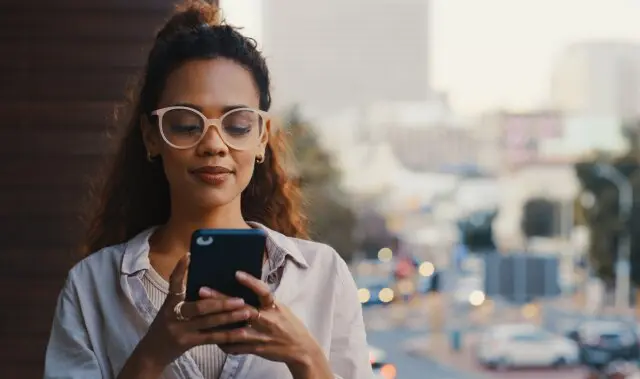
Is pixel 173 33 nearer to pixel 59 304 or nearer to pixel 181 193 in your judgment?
pixel 181 193

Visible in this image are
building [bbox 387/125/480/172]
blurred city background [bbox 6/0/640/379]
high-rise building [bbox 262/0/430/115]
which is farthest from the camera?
building [bbox 387/125/480/172]

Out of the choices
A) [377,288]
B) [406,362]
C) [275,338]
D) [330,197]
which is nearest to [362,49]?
[330,197]

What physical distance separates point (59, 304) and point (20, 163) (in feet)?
5.08

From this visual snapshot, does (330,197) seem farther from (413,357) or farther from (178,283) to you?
(178,283)

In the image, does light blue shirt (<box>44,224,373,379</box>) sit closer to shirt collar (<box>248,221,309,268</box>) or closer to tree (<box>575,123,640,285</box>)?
shirt collar (<box>248,221,309,268</box>)

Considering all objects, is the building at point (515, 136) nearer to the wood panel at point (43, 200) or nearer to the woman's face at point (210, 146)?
the wood panel at point (43, 200)

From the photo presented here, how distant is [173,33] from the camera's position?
3.53 ft

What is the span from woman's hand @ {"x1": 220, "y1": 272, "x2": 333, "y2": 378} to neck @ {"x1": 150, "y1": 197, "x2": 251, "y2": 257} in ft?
0.52

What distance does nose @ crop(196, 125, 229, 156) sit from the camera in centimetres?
98

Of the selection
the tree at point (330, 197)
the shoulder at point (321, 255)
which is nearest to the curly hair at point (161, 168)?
the shoulder at point (321, 255)

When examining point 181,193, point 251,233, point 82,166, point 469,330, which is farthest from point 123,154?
point 469,330

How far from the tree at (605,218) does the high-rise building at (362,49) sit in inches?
149

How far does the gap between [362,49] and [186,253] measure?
10.3m

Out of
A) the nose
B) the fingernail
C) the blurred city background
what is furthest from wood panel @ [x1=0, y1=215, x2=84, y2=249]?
the blurred city background
